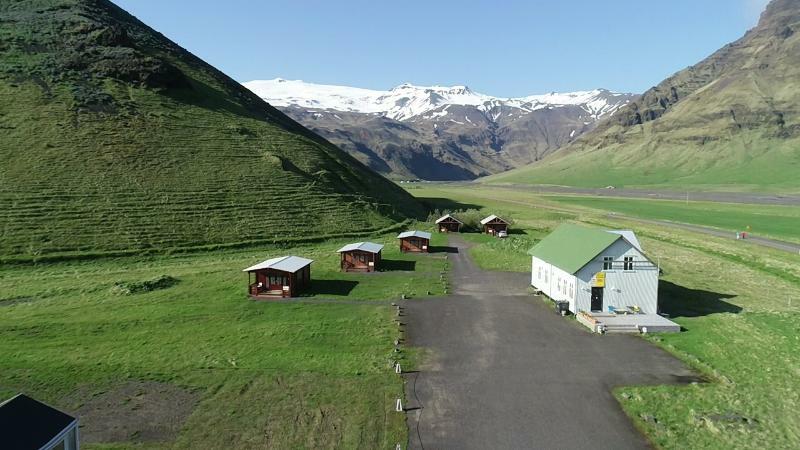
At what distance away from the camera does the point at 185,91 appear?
11338 centimetres

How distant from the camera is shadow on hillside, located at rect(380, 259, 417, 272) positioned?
59.8 m

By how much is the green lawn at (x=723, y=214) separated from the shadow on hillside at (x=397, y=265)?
231ft

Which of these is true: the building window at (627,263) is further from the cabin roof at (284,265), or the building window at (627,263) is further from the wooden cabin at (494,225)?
the wooden cabin at (494,225)

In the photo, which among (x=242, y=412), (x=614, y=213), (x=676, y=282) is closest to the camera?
(x=242, y=412)

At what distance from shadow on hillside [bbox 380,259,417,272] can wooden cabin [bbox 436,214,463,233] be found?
104ft

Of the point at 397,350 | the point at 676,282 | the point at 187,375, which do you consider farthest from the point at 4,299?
the point at 676,282

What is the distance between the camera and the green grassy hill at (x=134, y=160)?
66.2 metres

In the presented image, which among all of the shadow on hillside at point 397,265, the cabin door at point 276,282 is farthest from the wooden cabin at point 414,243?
the cabin door at point 276,282

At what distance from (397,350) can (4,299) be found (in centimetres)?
3722

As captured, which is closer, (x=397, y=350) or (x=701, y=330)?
(x=397, y=350)

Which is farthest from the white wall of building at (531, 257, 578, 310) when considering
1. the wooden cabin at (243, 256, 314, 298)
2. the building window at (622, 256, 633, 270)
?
the wooden cabin at (243, 256, 314, 298)

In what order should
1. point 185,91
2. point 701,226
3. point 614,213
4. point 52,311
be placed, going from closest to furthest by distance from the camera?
point 52,311
point 701,226
point 185,91
point 614,213

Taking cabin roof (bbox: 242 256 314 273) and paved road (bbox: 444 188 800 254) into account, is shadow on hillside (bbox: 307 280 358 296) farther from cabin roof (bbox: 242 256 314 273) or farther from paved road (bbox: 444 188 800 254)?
paved road (bbox: 444 188 800 254)

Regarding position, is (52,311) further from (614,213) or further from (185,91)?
(614,213)
